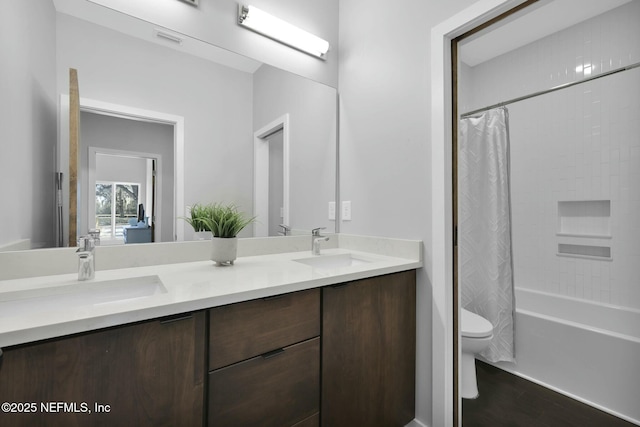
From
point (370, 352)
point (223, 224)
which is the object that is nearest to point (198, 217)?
point (223, 224)

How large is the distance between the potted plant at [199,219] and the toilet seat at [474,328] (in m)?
1.43

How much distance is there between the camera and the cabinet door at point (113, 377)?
1.93 feet

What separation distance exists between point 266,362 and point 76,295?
2.11 feet

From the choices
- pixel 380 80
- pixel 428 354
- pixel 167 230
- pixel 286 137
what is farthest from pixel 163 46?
pixel 428 354

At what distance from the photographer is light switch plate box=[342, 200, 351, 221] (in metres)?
→ 1.82

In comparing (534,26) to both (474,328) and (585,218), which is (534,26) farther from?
(474,328)

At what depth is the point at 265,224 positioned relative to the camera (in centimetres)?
166

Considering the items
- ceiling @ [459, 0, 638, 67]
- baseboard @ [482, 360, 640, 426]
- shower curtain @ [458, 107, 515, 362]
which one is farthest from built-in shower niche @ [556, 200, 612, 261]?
ceiling @ [459, 0, 638, 67]

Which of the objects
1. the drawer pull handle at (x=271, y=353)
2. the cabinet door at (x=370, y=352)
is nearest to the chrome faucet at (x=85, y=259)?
the drawer pull handle at (x=271, y=353)

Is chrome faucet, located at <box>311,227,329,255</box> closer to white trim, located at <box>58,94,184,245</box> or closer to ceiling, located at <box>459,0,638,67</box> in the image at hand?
white trim, located at <box>58,94,184,245</box>

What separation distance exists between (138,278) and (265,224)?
73cm

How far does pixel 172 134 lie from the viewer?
1359mm

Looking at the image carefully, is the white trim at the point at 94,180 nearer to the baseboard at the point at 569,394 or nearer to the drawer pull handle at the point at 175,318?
the drawer pull handle at the point at 175,318

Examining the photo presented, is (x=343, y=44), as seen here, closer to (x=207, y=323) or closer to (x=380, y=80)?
(x=380, y=80)
